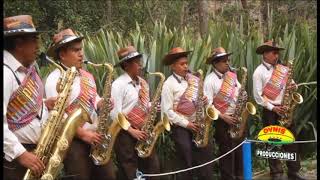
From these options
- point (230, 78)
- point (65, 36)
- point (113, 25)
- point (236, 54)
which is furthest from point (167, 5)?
point (65, 36)

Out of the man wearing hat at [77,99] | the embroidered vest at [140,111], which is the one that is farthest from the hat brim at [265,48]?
the man wearing hat at [77,99]

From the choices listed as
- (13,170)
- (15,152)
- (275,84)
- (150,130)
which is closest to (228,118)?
(275,84)

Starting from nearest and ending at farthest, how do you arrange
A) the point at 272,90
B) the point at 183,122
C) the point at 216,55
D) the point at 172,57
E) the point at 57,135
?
the point at 57,135, the point at 183,122, the point at 172,57, the point at 216,55, the point at 272,90

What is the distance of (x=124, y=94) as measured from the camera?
545 cm

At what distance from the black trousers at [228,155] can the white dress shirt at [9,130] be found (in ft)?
9.78

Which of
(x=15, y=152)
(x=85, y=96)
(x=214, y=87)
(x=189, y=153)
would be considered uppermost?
(x=15, y=152)

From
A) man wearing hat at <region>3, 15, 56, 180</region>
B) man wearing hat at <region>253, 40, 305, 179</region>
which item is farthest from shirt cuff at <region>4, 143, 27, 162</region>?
man wearing hat at <region>253, 40, 305, 179</region>

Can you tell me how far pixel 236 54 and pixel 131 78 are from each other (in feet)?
8.82

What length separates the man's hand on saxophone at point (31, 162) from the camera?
11.3ft

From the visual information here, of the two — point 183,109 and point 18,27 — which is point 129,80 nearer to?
point 183,109

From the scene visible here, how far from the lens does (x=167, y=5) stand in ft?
60.8

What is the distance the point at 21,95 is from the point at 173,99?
2642mm

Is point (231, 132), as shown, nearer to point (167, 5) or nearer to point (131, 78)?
point (131, 78)

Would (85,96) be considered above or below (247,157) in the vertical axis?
above
